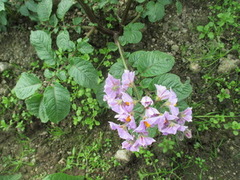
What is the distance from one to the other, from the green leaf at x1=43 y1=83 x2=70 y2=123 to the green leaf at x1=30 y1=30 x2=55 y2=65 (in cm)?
21

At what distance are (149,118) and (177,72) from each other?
3.81ft

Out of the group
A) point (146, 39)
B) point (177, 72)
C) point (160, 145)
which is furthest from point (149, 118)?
point (146, 39)

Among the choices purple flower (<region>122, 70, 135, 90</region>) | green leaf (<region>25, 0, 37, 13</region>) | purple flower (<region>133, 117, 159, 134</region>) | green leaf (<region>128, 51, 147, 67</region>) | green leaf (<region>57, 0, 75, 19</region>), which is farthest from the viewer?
green leaf (<region>25, 0, 37, 13</region>)

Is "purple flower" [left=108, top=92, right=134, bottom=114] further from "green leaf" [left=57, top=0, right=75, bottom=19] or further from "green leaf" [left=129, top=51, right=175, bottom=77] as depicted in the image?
"green leaf" [left=57, top=0, right=75, bottom=19]

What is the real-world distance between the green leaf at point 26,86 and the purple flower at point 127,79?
0.53 meters

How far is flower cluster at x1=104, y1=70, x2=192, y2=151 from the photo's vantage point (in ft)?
3.34

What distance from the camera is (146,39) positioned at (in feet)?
7.09

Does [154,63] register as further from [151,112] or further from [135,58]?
[151,112]

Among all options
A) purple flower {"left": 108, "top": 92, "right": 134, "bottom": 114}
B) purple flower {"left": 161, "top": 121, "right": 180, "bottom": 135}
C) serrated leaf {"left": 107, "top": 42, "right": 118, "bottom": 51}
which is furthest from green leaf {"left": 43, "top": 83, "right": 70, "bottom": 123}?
serrated leaf {"left": 107, "top": 42, "right": 118, "bottom": 51}

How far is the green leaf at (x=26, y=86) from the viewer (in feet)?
4.31

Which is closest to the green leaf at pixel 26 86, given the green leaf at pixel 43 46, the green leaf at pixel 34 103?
the green leaf at pixel 34 103

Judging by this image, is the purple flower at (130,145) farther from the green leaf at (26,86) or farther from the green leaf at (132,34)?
the green leaf at (132,34)

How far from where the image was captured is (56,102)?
1.27 metres

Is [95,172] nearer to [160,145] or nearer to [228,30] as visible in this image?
[160,145]
